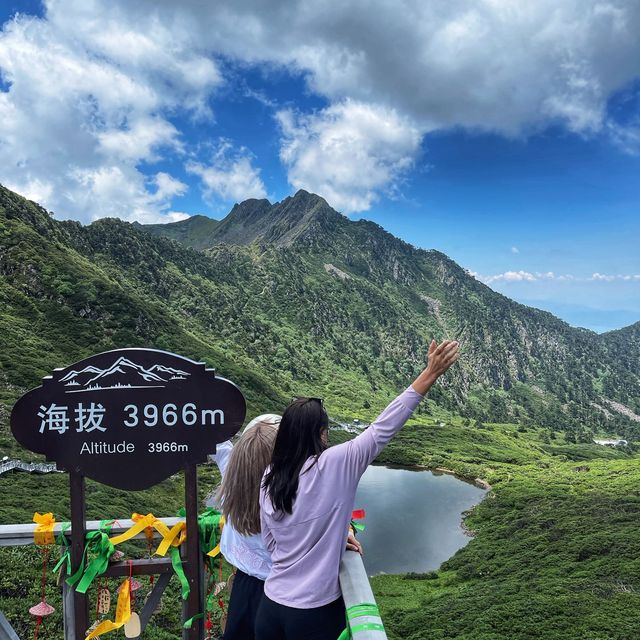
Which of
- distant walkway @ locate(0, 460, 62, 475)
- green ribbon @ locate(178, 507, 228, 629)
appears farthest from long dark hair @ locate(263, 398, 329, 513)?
distant walkway @ locate(0, 460, 62, 475)

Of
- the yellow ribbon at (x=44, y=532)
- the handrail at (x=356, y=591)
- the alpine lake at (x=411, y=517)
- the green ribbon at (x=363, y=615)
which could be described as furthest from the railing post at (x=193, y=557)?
the alpine lake at (x=411, y=517)

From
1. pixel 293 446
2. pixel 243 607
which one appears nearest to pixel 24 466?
pixel 243 607

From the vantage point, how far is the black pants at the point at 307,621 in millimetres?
3467

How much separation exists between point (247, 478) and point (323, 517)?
2.44 ft

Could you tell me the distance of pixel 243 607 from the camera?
13.3 ft

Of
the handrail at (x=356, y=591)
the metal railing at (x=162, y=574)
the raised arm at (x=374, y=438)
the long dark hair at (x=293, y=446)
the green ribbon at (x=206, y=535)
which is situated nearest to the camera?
the handrail at (x=356, y=591)

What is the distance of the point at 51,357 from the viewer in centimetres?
7544

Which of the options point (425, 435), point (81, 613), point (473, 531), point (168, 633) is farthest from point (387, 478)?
point (81, 613)

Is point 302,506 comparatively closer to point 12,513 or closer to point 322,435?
point 322,435

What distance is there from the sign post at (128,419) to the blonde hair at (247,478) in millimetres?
588

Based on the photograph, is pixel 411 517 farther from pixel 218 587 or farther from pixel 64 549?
pixel 64 549

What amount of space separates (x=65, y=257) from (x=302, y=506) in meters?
121

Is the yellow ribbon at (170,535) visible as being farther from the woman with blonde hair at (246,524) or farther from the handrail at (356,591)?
the handrail at (356,591)

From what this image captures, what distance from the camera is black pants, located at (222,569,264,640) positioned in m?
4.04
